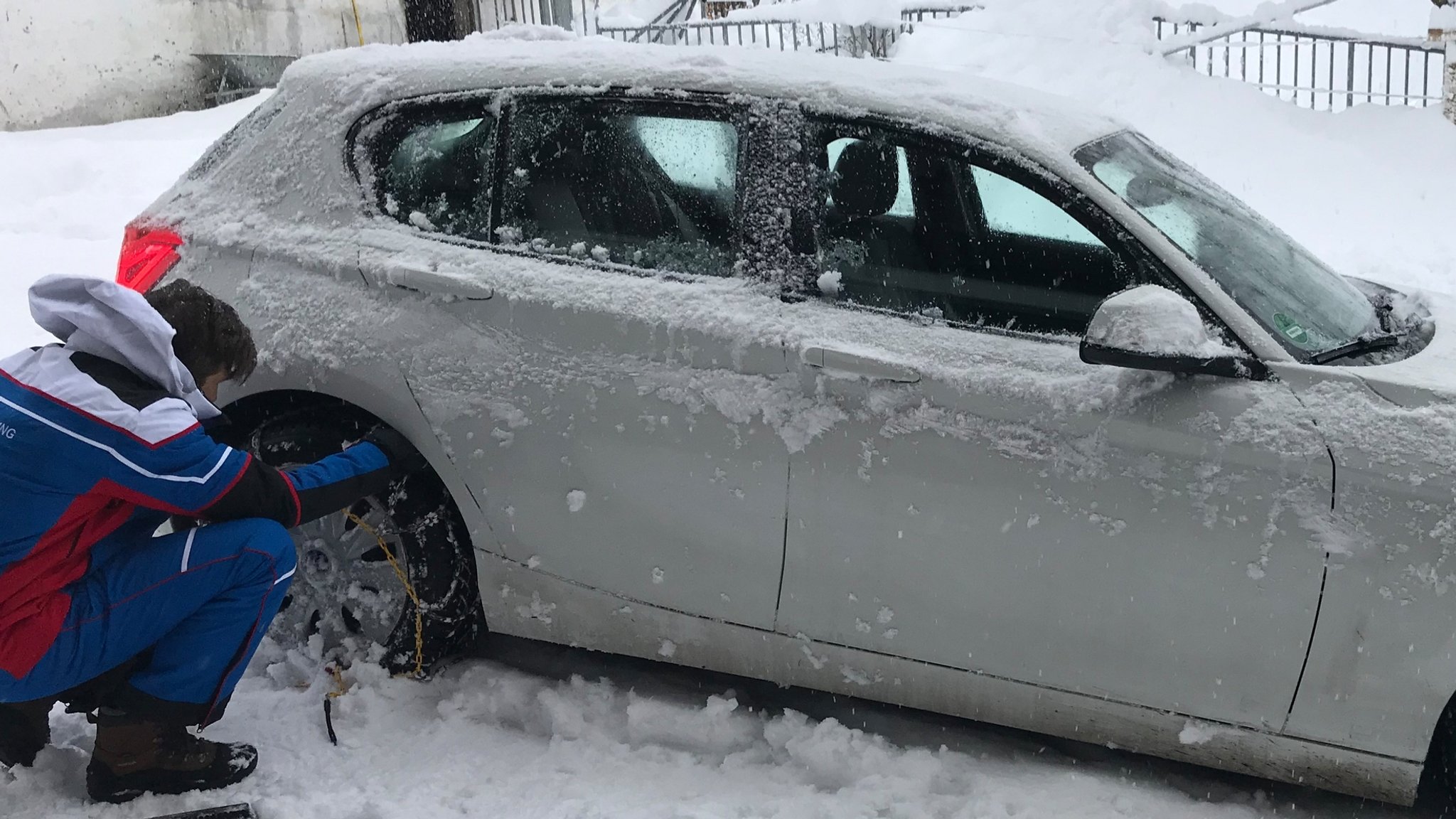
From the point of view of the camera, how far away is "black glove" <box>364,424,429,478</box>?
3.03m

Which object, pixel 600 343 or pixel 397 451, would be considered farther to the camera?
pixel 397 451

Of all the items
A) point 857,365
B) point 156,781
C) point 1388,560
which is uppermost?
point 857,365

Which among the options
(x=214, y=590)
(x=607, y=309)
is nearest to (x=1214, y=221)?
(x=607, y=309)

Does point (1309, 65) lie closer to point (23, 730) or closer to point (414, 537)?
point (414, 537)

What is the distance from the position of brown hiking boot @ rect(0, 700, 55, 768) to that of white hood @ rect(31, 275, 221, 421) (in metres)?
0.86

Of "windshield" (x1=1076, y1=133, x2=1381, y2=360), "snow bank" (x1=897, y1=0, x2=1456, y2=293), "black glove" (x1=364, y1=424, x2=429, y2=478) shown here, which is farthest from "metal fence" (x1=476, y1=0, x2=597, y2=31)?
"windshield" (x1=1076, y1=133, x2=1381, y2=360)

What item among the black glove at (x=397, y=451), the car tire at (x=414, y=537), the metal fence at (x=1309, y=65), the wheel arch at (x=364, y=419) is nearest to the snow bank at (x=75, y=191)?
the wheel arch at (x=364, y=419)

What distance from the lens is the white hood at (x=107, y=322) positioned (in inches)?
97.7

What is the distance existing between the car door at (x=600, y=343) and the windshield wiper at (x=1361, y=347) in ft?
4.01

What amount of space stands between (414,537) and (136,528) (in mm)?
679

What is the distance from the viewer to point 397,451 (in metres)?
3.04

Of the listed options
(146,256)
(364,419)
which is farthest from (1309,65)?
(146,256)

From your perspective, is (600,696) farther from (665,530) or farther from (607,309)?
(607,309)

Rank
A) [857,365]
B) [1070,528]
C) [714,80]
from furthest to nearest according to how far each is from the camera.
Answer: [714,80] → [857,365] → [1070,528]
